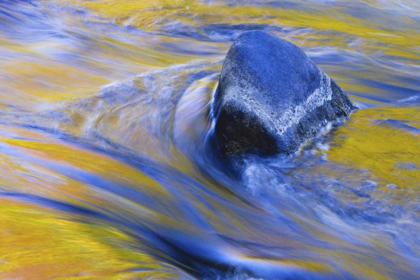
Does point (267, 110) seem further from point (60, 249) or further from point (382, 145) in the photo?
point (60, 249)

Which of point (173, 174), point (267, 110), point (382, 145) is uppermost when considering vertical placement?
point (267, 110)

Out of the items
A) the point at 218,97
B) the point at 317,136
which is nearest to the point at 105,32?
the point at 218,97

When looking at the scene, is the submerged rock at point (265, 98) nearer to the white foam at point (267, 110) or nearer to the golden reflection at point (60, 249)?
the white foam at point (267, 110)

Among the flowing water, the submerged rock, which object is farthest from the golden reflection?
the submerged rock

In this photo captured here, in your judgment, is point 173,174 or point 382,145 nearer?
point 173,174

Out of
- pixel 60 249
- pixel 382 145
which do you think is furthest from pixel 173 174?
pixel 382 145

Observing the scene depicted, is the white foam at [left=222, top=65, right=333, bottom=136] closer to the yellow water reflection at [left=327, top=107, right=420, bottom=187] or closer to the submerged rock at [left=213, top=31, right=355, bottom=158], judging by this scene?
the submerged rock at [left=213, top=31, right=355, bottom=158]

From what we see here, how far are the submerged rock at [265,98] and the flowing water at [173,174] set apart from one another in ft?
0.52

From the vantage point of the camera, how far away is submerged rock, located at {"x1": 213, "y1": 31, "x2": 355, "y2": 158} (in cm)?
415

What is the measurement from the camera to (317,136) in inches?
181

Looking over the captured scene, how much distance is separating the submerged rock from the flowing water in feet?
0.52

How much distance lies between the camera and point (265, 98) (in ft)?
13.7

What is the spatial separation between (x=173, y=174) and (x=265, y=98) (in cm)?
101

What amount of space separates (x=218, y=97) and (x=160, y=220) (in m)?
1.82
